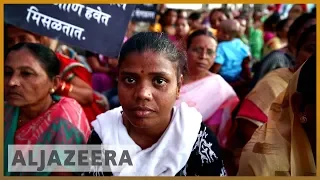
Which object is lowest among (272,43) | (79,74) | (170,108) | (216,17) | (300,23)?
(170,108)

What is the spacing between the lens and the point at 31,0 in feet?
7.50

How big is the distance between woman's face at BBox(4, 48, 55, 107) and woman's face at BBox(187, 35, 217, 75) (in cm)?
153

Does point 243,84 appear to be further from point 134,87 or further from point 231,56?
point 134,87

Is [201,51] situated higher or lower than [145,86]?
higher

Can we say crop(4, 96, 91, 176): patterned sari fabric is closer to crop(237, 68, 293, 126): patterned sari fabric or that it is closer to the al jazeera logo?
the al jazeera logo

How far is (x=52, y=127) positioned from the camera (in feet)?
8.79

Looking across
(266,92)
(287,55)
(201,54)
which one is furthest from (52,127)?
(287,55)

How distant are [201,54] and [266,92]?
848 millimetres

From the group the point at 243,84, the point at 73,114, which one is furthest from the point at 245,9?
the point at 73,114

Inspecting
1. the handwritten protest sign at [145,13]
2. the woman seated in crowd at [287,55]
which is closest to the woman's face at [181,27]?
the handwritten protest sign at [145,13]

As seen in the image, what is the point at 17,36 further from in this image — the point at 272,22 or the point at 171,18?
the point at 272,22

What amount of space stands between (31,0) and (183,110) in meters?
0.88

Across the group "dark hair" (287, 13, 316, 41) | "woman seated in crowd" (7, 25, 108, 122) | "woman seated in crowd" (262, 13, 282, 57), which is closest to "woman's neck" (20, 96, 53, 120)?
"woman seated in crowd" (7, 25, 108, 122)

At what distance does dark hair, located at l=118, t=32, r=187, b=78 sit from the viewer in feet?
6.79
